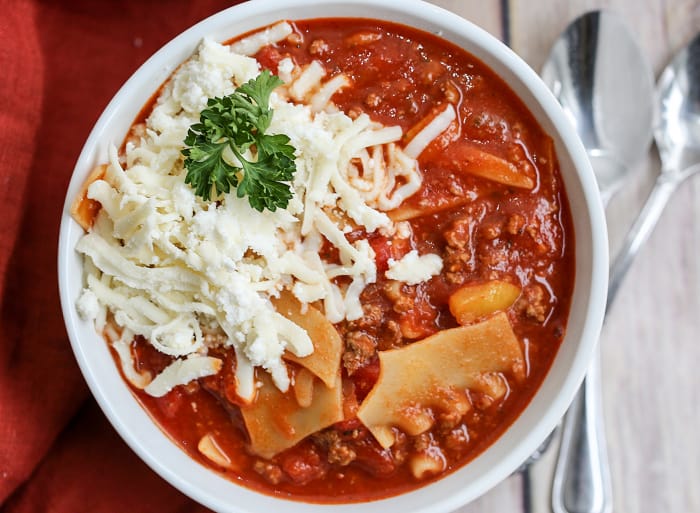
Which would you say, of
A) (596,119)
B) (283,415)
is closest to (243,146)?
(283,415)

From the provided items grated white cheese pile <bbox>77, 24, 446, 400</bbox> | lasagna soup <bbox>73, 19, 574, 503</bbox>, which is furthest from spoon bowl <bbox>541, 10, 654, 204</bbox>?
grated white cheese pile <bbox>77, 24, 446, 400</bbox>

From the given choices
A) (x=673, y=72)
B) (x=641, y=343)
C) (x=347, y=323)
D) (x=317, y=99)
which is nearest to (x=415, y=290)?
(x=347, y=323)

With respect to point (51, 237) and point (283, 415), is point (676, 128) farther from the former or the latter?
point (51, 237)

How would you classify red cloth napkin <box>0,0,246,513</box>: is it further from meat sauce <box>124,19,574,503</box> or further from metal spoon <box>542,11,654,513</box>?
metal spoon <box>542,11,654,513</box>

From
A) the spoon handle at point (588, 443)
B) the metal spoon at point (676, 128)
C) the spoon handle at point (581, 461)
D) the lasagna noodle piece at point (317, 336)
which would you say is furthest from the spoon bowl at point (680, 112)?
the lasagna noodle piece at point (317, 336)

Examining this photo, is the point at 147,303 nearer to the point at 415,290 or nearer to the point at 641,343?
the point at 415,290

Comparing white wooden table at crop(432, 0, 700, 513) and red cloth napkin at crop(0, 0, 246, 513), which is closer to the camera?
red cloth napkin at crop(0, 0, 246, 513)

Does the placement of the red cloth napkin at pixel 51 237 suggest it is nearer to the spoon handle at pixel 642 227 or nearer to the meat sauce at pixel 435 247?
the meat sauce at pixel 435 247
